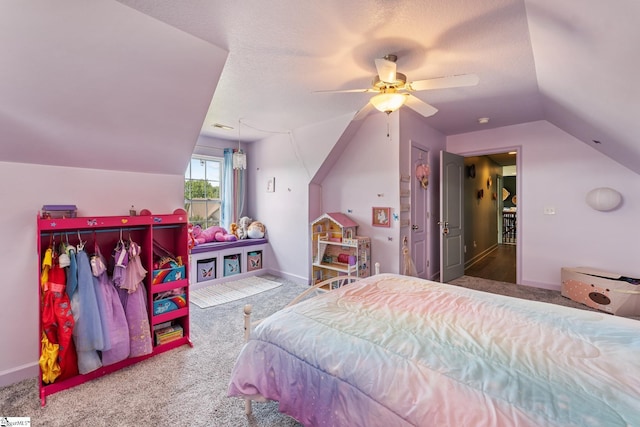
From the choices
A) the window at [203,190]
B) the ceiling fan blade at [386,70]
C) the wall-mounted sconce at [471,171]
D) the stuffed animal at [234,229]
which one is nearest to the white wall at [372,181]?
the ceiling fan blade at [386,70]

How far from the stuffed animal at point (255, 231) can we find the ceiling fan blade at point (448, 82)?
3531 mm

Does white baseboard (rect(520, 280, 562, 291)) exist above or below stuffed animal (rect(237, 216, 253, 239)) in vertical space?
below

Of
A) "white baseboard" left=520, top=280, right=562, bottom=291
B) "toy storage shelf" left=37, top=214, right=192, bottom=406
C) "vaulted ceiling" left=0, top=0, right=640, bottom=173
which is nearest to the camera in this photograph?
"vaulted ceiling" left=0, top=0, right=640, bottom=173

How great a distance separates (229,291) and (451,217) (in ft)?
11.8

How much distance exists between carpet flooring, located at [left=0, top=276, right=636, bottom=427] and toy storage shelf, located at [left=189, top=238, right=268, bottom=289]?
1701 mm

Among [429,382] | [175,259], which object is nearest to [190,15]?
[175,259]

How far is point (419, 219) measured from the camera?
405cm

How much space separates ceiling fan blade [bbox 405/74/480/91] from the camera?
5.84 feet

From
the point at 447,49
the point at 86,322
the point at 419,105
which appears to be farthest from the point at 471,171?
the point at 86,322

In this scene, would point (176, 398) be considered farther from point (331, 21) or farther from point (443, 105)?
point (443, 105)

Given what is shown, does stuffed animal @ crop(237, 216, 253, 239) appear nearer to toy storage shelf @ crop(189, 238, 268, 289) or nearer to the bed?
toy storage shelf @ crop(189, 238, 268, 289)

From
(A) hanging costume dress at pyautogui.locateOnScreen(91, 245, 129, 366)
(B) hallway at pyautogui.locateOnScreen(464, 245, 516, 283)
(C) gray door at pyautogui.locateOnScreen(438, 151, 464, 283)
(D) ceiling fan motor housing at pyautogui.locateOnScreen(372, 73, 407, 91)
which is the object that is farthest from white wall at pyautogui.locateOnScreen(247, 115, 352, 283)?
(B) hallway at pyautogui.locateOnScreen(464, 245, 516, 283)

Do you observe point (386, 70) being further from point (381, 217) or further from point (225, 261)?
point (225, 261)

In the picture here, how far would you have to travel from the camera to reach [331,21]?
1753 millimetres
